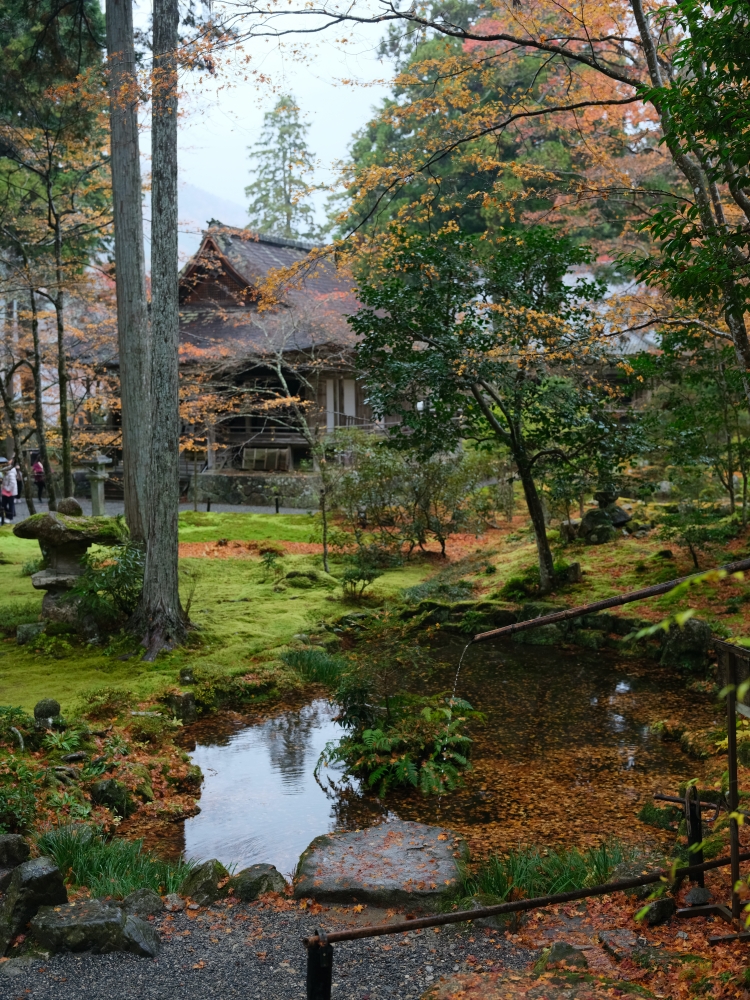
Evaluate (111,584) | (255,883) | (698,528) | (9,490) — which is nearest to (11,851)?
(255,883)

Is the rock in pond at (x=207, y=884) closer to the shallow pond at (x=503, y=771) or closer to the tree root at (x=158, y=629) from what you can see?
the shallow pond at (x=503, y=771)

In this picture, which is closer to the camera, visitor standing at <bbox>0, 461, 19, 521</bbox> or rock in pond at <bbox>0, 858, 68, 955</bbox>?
rock in pond at <bbox>0, 858, 68, 955</bbox>

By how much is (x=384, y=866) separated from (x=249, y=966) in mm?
1205

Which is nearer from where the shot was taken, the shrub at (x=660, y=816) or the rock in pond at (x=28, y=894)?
the rock in pond at (x=28, y=894)

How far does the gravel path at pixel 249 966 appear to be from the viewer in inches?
135

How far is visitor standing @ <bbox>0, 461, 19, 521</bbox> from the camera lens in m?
17.7

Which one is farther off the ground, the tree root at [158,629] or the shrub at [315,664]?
the tree root at [158,629]

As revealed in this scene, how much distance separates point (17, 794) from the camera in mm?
5070

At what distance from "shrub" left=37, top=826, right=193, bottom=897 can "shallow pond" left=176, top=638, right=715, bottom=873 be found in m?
0.60

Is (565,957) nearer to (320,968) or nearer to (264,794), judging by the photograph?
(320,968)

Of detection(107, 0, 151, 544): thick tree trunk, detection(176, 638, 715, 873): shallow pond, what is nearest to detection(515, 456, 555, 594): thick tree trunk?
detection(176, 638, 715, 873): shallow pond

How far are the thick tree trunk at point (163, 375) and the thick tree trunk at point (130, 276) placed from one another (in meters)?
0.96

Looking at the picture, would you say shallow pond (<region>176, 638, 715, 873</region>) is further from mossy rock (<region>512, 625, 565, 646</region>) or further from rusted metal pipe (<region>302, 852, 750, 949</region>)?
rusted metal pipe (<region>302, 852, 750, 949</region>)

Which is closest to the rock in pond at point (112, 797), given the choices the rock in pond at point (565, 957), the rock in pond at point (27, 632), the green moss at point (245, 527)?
the rock in pond at point (565, 957)
